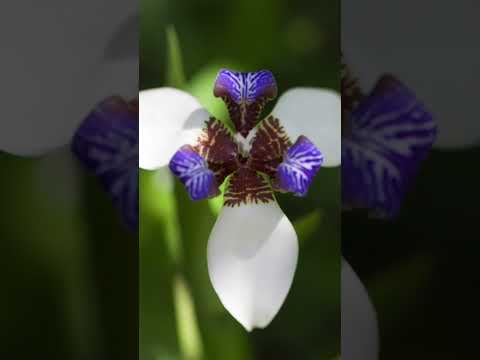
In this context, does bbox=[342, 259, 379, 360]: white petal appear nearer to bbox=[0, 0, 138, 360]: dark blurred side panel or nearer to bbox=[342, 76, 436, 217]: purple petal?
bbox=[342, 76, 436, 217]: purple petal

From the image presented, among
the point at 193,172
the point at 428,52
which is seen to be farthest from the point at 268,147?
the point at 428,52

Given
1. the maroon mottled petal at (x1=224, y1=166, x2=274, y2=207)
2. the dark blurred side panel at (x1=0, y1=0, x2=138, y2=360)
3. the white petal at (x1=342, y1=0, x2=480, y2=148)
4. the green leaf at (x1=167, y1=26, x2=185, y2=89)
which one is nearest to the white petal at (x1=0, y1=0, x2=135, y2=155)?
the dark blurred side panel at (x1=0, y1=0, x2=138, y2=360)

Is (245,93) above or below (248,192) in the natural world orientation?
above

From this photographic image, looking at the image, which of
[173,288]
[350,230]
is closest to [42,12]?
[173,288]

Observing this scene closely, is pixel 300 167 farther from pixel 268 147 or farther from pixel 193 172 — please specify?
pixel 193 172

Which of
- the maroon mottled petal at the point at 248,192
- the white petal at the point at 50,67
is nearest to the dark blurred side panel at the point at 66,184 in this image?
the white petal at the point at 50,67

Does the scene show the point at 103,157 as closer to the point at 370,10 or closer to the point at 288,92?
the point at 288,92

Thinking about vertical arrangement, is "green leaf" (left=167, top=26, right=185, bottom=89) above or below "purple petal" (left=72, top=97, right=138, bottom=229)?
above
